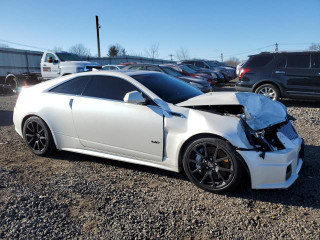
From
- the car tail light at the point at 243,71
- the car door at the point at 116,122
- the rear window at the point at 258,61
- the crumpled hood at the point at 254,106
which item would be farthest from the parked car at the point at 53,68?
the crumpled hood at the point at 254,106

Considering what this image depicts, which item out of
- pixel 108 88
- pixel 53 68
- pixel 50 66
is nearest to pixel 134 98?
pixel 108 88

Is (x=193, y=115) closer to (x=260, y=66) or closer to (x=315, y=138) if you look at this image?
(x=315, y=138)

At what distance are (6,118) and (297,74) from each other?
346 inches

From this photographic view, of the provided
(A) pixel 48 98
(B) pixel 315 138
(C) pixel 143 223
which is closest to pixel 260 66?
(B) pixel 315 138

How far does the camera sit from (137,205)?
3.08m

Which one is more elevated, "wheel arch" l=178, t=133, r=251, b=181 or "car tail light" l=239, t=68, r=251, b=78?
"car tail light" l=239, t=68, r=251, b=78

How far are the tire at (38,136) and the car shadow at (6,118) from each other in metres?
2.91

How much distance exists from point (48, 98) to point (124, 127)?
1547 millimetres

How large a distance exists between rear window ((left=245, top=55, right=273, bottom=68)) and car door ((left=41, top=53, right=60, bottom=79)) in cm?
946

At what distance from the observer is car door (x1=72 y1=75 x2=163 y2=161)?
3557mm

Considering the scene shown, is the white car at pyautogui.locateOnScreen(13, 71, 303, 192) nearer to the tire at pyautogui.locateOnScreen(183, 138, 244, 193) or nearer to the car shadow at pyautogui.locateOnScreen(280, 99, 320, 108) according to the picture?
the tire at pyautogui.locateOnScreen(183, 138, 244, 193)

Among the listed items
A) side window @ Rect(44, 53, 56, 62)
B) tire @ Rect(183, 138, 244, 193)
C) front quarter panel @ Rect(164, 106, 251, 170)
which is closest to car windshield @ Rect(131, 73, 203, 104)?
front quarter panel @ Rect(164, 106, 251, 170)

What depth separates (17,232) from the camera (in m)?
2.62

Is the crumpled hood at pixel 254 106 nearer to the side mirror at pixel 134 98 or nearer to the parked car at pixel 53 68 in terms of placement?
the side mirror at pixel 134 98
